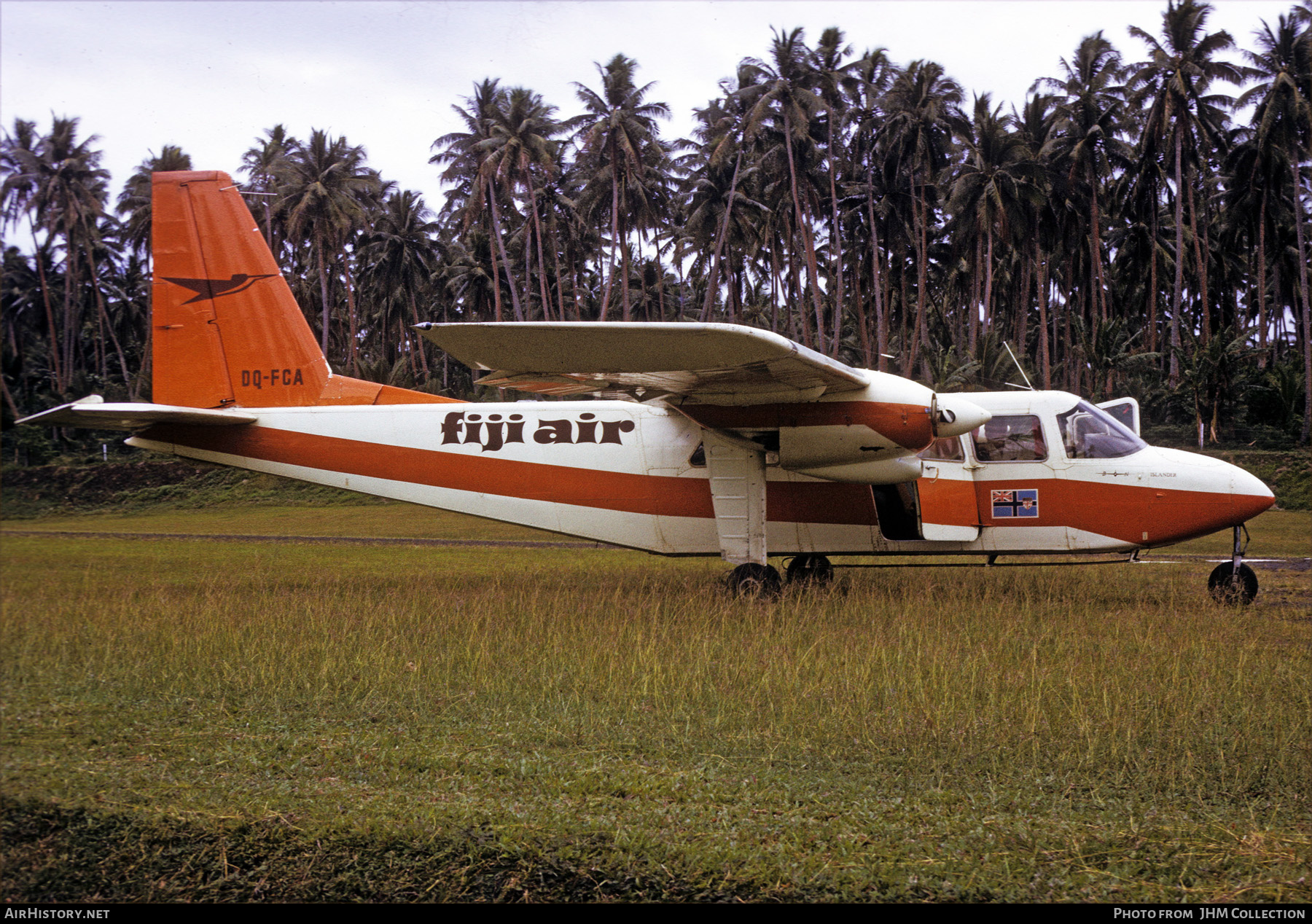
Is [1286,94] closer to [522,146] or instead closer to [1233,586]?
[522,146]

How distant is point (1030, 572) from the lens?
45.4 feet

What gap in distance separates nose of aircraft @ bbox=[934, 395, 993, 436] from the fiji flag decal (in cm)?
118

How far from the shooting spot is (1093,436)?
35.5 feet

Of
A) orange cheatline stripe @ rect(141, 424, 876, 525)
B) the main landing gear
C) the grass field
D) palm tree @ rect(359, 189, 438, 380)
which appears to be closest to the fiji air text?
orange cheatline stripe @ rect(141, 424, 876, 525)

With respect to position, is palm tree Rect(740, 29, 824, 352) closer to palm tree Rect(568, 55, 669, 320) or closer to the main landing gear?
palm tree Rect(568, 55, 669, 320)

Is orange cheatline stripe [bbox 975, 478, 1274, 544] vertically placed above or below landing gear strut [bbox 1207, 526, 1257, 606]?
above

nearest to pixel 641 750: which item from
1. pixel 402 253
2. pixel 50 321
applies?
pixel 50 321

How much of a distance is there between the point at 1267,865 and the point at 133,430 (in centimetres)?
1184

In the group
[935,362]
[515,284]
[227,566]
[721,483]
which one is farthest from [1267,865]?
[515,284]

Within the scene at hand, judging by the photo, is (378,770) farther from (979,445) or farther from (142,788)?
(979,445)

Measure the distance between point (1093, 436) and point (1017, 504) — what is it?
1243 mm

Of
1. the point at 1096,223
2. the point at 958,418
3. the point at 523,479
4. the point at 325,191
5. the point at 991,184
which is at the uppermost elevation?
the point at 991,184

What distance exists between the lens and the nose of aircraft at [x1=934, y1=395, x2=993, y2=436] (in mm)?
10039

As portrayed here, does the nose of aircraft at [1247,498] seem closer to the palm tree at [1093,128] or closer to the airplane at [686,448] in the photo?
the airplane at [686,448]
